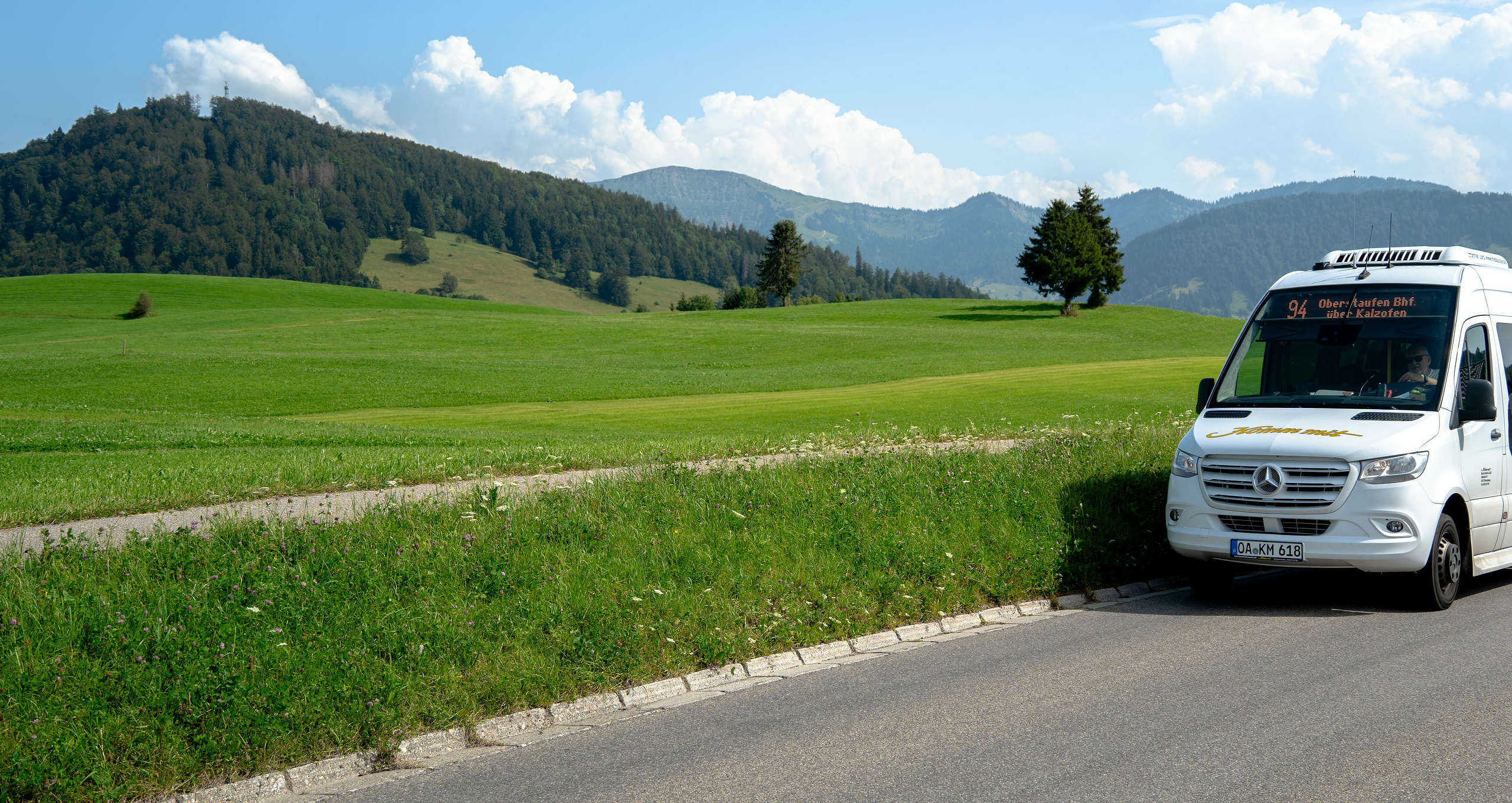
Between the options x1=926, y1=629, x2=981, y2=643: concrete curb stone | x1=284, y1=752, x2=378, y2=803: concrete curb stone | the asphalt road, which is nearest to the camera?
the asphalt road

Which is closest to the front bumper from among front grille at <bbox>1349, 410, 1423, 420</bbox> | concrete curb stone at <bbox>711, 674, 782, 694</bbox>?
front grille at <bbox>1349, 410, 1423, 420</bbox>

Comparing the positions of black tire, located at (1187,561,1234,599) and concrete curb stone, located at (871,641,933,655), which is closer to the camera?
concrete curb stone, located at (871,641,933,655)

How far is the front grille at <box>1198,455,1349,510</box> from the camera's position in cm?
915

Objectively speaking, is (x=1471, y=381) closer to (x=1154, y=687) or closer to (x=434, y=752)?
(x=1154, y=687)

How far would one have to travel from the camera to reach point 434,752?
20.2 ft

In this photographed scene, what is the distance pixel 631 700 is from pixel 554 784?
1.51 meters

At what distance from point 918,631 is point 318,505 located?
6.98 metres

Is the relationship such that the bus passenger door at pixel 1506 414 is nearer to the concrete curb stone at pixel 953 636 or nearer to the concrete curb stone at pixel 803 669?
the concrete curb stone at pixel 953 636

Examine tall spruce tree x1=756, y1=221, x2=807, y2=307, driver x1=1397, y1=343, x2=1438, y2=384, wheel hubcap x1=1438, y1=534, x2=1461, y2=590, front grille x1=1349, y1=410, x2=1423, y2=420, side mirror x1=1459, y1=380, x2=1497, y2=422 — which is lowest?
wheel hubcap x1=1438, y1=534, x2=1461, y2=590

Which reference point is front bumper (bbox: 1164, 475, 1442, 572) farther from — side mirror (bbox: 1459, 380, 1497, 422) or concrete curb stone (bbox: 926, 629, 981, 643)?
concrete curb stone (bbox: 926, 629, 981, 643)

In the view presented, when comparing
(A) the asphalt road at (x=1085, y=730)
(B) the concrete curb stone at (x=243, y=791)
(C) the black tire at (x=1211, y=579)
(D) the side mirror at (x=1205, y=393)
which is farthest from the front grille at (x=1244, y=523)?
(B) the concrete curb stone at (x=243, y=791)

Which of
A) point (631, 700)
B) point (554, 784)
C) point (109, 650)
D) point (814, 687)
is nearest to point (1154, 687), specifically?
point (814, 687)

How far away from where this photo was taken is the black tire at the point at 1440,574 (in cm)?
934

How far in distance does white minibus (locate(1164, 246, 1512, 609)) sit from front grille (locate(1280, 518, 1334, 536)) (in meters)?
0.01
